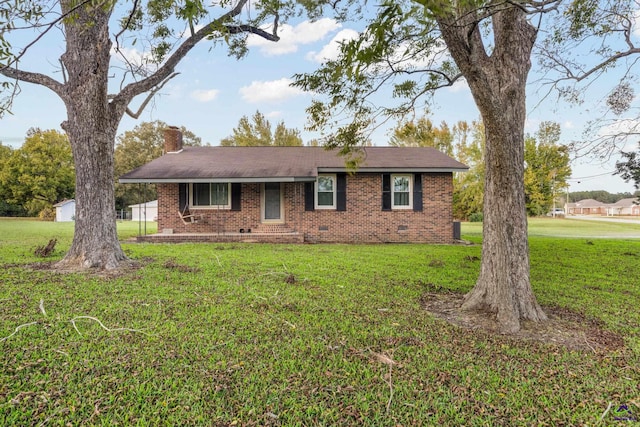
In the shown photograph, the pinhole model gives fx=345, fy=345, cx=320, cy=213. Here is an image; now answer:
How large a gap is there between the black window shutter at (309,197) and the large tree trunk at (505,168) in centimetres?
880

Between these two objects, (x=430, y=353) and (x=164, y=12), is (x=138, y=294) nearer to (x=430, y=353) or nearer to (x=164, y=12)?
(x=430, y=353)

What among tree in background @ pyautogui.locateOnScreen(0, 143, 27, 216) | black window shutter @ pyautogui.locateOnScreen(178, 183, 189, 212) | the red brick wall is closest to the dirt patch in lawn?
the red brick wall

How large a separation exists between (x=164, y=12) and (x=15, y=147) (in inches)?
1511

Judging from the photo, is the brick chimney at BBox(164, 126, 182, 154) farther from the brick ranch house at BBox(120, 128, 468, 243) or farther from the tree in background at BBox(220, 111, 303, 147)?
the tree in background at BBox(220, 111, 303, 147)

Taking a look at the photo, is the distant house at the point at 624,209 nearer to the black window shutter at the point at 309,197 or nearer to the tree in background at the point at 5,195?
the black window shutter at the point at 309,197

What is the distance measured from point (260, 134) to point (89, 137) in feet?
77.3

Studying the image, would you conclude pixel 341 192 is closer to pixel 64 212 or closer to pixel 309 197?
pixel 309 197

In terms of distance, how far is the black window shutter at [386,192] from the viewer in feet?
42.1

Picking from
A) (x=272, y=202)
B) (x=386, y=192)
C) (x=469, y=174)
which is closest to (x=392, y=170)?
(x=386, y=192)

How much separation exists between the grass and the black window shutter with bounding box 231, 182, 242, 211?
7.39 meters

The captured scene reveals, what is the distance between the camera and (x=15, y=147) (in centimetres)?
3478

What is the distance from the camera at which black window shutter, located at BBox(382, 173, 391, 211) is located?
12.8 meters

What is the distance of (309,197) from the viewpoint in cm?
1270

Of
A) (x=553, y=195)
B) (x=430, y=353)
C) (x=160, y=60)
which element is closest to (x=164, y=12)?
(x=160, y=60)
